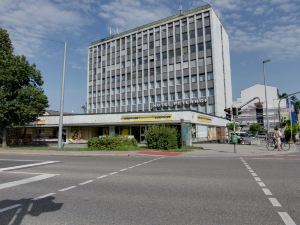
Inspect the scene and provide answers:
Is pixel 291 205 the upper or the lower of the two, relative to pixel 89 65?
lower

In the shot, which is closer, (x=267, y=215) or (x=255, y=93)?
(x=267, y=215)

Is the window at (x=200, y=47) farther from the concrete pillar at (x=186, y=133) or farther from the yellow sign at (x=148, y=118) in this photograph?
the concrete pillar at (x=186, y=133)

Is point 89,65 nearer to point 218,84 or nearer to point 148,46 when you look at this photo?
point 148,46

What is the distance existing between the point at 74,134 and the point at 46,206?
3443 centimetres

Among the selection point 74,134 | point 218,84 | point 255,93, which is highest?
point 255,93

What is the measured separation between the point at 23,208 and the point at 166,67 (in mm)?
60268

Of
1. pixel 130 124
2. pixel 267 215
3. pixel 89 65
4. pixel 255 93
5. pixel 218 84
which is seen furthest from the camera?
pixel 255 93

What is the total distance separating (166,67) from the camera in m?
64.6

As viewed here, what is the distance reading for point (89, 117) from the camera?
123 ft

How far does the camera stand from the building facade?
2292 inches

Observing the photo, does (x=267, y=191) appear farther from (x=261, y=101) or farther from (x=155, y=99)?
(x=261, y=101)

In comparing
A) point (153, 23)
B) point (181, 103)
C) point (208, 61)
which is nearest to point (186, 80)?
point (181, 103)

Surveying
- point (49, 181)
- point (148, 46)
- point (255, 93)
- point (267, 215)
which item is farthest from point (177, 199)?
point (255, 93)

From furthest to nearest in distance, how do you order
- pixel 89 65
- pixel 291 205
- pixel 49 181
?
1. pixel 89 65
2. pixel 49 181
3. pixel 291 205
